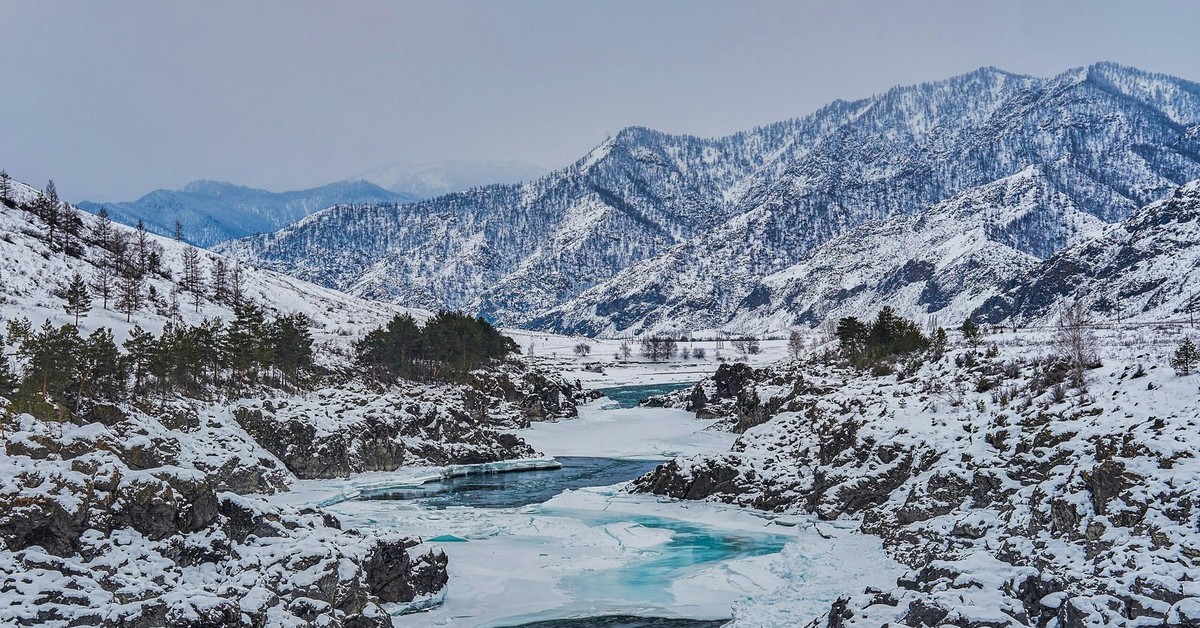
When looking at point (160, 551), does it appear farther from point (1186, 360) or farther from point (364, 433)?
point (1186, 360)

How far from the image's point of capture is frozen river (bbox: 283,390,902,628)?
30766mm

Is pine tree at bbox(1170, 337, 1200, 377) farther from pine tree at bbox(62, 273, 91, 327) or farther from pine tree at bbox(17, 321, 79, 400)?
pine tree at bbox(62, 273, 91, 327)

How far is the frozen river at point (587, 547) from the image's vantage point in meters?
30.8

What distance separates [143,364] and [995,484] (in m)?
60.8

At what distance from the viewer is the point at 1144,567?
888 inches

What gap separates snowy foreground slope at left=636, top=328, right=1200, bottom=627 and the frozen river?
7.42ft

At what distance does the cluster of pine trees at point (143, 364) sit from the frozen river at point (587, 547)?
51.4 feet

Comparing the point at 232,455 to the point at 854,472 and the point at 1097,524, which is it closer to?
the point at 854,472

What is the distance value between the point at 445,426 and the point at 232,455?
2226 centimetres

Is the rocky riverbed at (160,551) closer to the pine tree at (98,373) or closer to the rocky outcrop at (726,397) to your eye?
the pine tree at (98,373)

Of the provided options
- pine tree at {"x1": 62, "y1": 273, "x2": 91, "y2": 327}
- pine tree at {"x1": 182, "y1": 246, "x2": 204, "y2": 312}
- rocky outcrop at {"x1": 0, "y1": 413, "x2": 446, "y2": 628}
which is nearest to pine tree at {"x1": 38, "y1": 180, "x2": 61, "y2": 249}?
pine tree at {"x1": 182, "y1": 246, "x2": 204, "y2": 312}

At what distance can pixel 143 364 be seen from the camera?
202 ft

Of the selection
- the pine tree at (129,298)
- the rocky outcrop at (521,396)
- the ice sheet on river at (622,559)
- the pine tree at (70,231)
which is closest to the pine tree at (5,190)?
the pine tree at (70,231)

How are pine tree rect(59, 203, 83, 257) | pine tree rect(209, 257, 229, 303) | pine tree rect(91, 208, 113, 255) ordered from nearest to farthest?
1. pine tree rect(59, 203, 83, 257)
2. pine tree rect(91, 208, 113, 255)
3. pine tree rect(209, 257, 229, 303)
